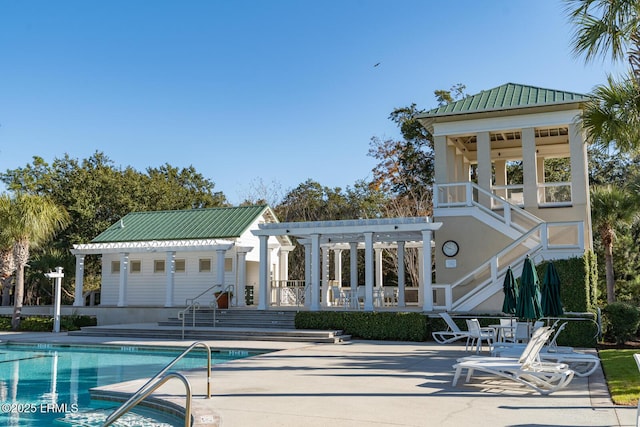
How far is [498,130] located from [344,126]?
12391 mm

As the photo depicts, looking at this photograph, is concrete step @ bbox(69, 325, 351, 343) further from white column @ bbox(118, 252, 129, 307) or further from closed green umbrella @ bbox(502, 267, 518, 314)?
closed green umbrella @ bbox(502, 267, 518, 314)

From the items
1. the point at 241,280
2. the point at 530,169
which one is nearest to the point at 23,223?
the point at 241,280

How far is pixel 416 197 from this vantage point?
112 feet

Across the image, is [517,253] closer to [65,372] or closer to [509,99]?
[509,99]

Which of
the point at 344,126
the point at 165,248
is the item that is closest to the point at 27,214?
the point at 165,248

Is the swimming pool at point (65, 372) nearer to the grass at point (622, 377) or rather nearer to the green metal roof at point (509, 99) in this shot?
the grass at point (622, 377)

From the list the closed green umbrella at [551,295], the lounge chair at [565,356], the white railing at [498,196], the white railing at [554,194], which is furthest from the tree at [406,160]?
the lounge chair at [565,356]

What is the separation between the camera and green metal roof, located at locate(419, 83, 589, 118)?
20.2 metres

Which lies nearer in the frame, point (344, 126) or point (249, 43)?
point (249, 43)

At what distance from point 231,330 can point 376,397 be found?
37.2ft

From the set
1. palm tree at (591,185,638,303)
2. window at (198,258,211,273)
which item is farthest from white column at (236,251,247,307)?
palm tree at (591,185,638,303)

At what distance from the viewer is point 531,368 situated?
8758 mm

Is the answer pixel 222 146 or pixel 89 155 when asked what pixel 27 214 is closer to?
pixel 222 146

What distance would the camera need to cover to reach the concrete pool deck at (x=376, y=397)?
6750mm
